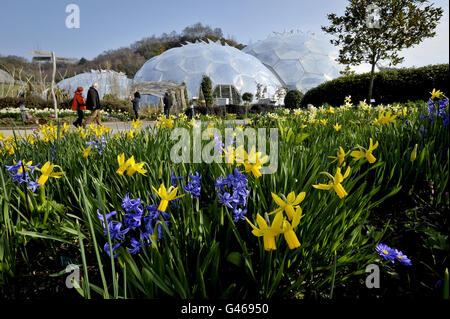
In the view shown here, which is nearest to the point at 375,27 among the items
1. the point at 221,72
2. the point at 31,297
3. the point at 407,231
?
the point at 407,231

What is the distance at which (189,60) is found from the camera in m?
27.0

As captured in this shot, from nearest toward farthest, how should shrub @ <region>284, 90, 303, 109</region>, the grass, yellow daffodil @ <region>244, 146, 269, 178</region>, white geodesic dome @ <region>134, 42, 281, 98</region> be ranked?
the grass
yellow daffodil @ <region>244, 146, 269, 178</region>
shrub @ <region>284, 90, 303, 109</region>
white geodesic dome @ <region>134, 42, 281, 98</region>

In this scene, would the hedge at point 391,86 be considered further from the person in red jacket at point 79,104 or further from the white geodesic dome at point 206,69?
the white geodesic dome at point 206,69

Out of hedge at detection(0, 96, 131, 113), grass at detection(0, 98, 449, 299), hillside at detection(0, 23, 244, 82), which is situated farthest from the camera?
hillside at detection(0, 23, 244, 82)

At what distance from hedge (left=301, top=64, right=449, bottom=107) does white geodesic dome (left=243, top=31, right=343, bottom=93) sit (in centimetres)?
1985

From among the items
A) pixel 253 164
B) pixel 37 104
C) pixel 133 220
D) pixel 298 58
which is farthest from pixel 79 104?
pixel 298 58

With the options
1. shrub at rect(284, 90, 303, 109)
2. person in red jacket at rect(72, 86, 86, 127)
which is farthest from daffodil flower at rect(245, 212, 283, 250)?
shrub at rect(284, 90, 303, 109)

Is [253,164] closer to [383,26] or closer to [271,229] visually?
[271,229]

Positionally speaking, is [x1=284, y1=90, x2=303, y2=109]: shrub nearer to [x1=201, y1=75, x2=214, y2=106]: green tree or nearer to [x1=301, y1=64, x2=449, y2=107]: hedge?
[x1=301, y1=64, x2=449, y2=107]: hedge

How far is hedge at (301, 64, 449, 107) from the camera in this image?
9.79 metres

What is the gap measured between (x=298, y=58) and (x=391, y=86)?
82.0 feet

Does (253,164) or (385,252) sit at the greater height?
(253,164)

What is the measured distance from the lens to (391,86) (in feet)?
36.0

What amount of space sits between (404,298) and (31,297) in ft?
4.05
